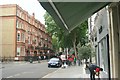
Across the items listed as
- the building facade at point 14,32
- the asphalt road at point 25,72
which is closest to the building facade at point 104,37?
the asphalt road at point 25,72

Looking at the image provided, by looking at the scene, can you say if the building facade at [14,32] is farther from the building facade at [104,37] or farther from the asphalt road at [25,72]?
the building facade at [104,37]

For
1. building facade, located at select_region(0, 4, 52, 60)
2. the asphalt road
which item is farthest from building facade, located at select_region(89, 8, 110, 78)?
building facade, located at select_region(0, 4, 52, 60)

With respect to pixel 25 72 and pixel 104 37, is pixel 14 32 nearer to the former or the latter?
pixel 25 72

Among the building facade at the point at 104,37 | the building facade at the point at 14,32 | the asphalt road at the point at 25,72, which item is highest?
the building facade at the point at 14,32

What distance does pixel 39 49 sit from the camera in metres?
85.9

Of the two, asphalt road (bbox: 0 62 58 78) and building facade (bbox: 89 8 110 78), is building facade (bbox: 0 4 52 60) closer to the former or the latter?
asphalt road (bbox: 0 62 58 78)

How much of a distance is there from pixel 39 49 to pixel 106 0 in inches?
3087

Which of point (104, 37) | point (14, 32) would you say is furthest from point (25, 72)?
point (14, 32)

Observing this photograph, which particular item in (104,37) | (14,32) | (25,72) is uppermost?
(14,32)

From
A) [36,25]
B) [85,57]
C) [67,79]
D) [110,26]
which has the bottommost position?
[67,79]

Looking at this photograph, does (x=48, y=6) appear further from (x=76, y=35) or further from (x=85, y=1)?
(x=76, y=35)

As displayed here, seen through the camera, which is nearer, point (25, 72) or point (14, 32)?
point (25, 72)

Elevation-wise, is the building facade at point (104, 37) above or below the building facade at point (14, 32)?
below

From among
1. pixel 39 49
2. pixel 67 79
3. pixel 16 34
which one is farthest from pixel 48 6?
pixel 39 49
